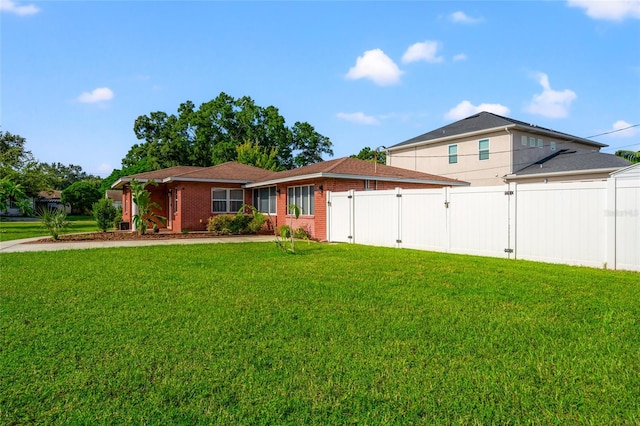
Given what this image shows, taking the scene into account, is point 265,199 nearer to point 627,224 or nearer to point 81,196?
point 627,224

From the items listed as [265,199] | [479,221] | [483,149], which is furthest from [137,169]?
[479,221]

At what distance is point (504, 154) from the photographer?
24.4 meters

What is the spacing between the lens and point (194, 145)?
1865 inches

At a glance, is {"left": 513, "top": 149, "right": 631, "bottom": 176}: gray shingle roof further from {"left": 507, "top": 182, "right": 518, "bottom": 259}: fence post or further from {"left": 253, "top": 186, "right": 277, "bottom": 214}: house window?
{"left": 507, "top": 182, "right": 518, "bottom": 259}: fence post

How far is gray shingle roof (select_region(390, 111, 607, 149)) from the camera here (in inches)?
990

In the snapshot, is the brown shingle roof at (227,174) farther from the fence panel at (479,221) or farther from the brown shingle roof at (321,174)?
the fence panel at (479,221)

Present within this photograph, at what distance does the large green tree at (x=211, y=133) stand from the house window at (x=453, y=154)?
77.1ft

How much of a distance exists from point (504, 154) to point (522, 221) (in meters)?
16.4

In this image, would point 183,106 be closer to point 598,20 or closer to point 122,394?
point 598,20

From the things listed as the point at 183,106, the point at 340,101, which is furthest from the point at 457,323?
the point at 183,106

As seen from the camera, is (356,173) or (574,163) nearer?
(356,173)

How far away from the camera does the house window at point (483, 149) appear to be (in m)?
25.4

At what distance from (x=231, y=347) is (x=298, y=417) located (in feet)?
4.87

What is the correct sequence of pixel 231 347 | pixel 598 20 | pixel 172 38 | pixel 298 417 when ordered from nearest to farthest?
pixel 298 417 → pixel 231 347 → pixel 598 20 → pixel 172 38
